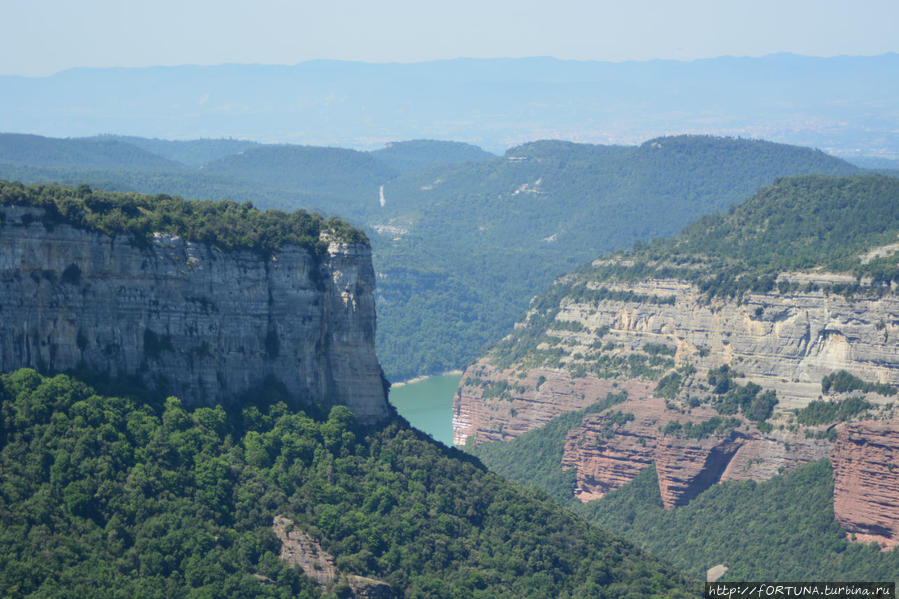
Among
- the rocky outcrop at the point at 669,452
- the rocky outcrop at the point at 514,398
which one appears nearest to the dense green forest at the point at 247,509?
the rocky outcrop at the point at 669,452

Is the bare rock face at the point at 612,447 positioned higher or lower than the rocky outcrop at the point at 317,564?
lower

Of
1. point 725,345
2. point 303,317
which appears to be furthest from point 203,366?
point 725,345

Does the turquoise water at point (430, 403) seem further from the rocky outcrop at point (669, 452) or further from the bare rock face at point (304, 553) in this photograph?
the bare rock face at point (304, 553)

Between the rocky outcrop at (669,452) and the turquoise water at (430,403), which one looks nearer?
the rocky outcrop at (669,452)

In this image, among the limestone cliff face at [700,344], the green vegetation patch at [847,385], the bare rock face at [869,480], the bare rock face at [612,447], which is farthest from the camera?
the bare rock face at [612,447]

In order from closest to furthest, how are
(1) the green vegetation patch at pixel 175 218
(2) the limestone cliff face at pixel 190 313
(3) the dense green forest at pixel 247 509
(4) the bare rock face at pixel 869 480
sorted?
1. (3) the dense green forest at pixel 247 509
2. (2) the limestone cliff face at pixel 190 313
3. (1) the green vegetation patch at pixel 175 218
4. (4) the bare rock face at pixel 869 480

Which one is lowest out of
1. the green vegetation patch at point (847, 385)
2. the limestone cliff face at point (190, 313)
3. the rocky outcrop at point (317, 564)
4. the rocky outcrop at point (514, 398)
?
the rocky outcrop at point (514, 398)

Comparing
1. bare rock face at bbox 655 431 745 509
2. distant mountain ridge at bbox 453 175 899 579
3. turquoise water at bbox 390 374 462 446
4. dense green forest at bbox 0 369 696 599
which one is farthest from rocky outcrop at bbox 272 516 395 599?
turquoise water at bbox 390 374 462 446

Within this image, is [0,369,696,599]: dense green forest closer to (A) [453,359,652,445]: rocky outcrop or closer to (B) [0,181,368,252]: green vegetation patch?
(B) [0,181,368,252]: green vegetation patch
